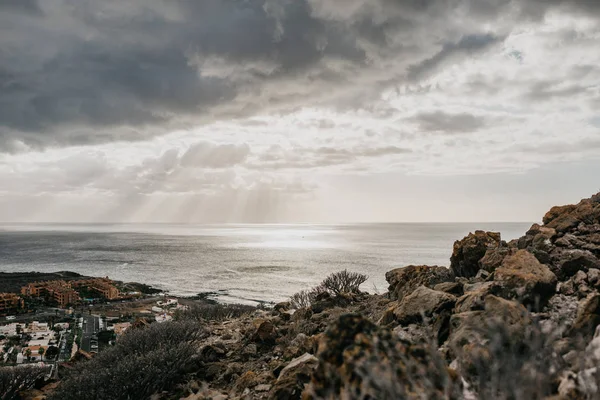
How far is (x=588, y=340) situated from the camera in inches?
188

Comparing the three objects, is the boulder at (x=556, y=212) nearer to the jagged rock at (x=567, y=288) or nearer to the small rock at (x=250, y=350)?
the jagged rock at (x=567, y=288)

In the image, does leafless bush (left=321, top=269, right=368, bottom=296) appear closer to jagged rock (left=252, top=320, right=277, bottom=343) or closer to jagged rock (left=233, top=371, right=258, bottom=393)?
jagged rock (left=252, top=320, right=277, bottom=343)

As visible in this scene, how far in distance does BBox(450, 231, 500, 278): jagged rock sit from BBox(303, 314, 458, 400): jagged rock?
7663 millimetres

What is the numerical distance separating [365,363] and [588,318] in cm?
363

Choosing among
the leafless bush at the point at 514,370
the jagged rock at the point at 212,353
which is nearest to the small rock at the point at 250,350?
the jagged rock at the point at 212,353

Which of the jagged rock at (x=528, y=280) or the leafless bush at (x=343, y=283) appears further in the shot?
the leafless bush at (x=343, y=283)

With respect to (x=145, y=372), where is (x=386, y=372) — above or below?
above

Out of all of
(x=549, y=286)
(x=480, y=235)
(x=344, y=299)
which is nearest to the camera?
(x=549, y=286)

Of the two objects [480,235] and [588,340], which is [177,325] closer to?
[480,235]

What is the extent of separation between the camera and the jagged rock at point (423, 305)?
281 inches

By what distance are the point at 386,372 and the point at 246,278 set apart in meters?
84.1

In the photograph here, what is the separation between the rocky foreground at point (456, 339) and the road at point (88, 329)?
3137 centimetres

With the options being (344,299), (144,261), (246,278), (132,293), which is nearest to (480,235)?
(344,299)

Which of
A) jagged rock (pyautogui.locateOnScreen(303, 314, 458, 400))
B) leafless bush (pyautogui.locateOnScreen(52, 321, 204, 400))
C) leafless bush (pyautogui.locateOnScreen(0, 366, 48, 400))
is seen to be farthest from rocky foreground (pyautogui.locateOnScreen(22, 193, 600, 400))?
leafless bush (pyautogui.locateOnScreen(0, 366, 48, 400))
